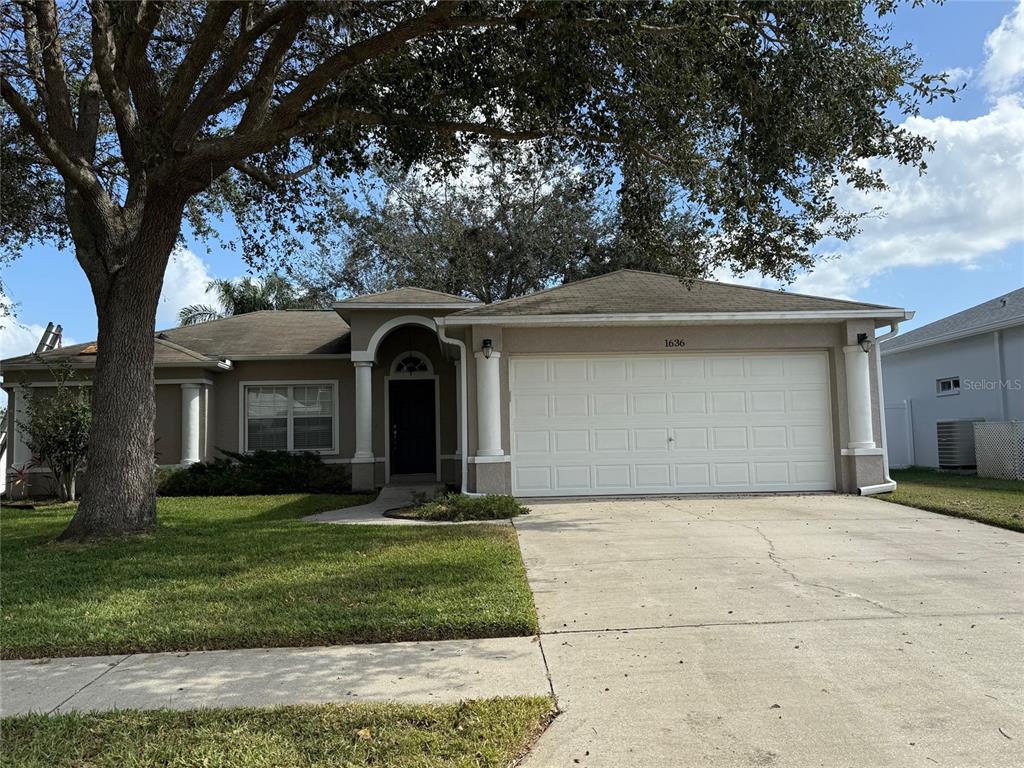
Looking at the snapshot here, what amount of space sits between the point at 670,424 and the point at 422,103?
6625 mm

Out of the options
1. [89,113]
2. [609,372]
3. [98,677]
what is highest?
[89,113]

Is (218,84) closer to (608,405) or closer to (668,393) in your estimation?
(608,405)

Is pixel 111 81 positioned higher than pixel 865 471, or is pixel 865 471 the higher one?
pixel 111 81

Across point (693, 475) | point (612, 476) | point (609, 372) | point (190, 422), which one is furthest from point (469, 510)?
point (190, 422)

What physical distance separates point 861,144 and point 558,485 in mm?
6749

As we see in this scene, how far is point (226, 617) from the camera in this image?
5.36 m

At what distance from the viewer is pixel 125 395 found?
8.89 meters

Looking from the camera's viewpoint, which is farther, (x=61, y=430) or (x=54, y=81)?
(x=61, y=430)

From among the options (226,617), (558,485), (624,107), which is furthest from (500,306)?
(226,617)

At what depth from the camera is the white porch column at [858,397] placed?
1194 cm

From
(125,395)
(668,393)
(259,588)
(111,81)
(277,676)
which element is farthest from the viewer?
(668,393)

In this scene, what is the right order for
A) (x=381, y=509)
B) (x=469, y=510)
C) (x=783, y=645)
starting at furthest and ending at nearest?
(x=381, y=509) < (x=469, y=510) < (x=783, y=645)

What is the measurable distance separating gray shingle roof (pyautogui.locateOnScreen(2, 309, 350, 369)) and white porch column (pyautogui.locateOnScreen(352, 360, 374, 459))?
1.53 metres

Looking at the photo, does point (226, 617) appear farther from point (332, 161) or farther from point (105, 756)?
point (332, 161)
